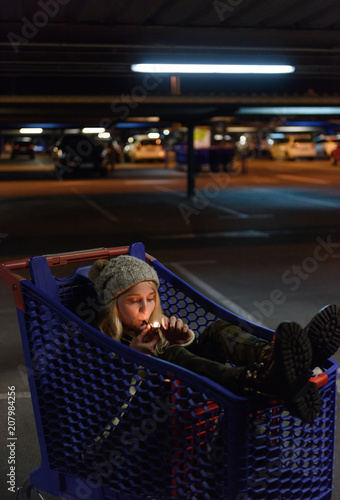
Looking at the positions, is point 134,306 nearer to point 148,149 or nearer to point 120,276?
point 120,276

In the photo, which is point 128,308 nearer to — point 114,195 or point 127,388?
point 127,388

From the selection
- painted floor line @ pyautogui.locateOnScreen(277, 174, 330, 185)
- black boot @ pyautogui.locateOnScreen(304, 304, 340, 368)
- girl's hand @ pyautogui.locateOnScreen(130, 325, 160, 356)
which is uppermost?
black boot @ pyautogui.locateOnScreen(304, 304, 340, 368)

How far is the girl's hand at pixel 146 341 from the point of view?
8.63ft

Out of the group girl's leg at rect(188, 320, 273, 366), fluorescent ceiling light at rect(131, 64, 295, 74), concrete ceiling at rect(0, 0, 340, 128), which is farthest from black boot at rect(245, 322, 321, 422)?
fluorescent ceiling light at rect(131, 64, 295, 74)

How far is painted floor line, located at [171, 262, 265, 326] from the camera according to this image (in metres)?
6.26

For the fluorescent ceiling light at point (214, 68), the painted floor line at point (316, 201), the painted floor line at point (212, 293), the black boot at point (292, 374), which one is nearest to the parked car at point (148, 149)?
the painted floor line at point (316, 201)

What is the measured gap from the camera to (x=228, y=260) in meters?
8.97

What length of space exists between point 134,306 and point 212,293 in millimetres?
4343

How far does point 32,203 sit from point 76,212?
2.56m

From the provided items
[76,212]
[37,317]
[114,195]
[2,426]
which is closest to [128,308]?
[37,317]

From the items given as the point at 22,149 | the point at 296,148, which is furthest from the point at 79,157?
the point at 22,149

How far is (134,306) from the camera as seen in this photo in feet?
9.05

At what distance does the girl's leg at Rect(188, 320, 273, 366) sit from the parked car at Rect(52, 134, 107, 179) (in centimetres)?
2490

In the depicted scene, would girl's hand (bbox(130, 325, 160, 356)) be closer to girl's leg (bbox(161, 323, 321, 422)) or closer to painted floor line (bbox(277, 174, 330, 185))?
girl's leg (bbox(161, 323, 321, 422))
